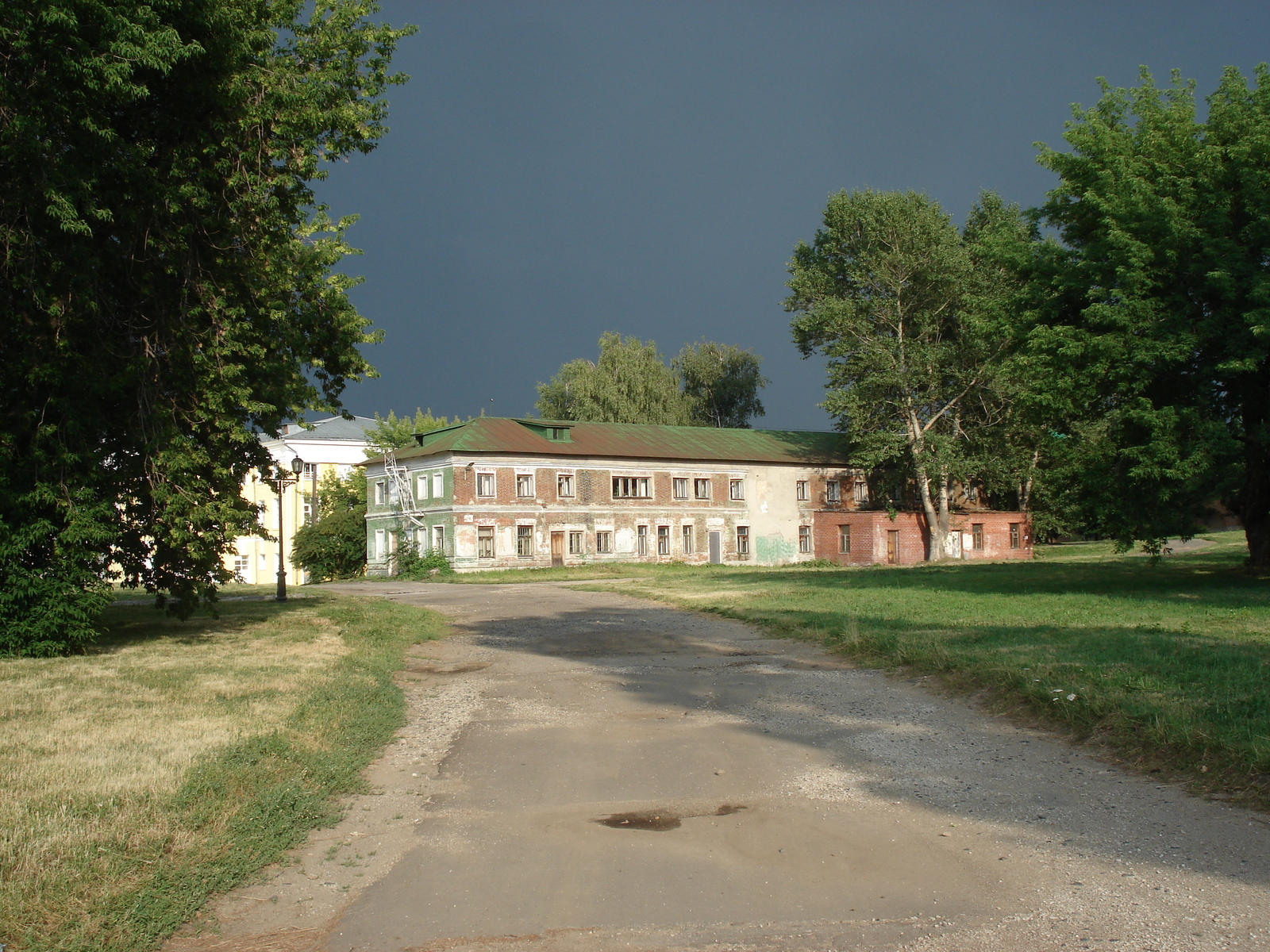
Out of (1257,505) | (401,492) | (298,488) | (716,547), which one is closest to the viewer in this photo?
(1257,505)

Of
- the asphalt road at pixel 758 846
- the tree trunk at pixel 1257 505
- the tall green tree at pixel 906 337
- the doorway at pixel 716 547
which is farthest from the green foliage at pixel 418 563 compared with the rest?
the asphalt road at pixel 758 846

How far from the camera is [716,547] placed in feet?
186

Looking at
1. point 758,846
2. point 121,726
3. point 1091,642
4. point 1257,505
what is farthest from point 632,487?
point 758,846

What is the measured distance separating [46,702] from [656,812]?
696 centimetres

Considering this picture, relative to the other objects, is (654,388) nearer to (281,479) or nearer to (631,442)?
(631,442)

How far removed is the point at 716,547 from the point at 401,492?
61.7 feet

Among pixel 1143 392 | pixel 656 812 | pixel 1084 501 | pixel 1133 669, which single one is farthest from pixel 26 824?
pixel 1143 392

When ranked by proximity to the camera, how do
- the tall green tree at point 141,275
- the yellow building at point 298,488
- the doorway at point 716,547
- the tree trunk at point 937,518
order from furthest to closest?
the yellow building at point 298,488 < the doorway at point 716,547 < the tree trunk at point 937,518 < the tall green tree at point 141,275

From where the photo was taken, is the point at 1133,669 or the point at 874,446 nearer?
the point at 1133,669

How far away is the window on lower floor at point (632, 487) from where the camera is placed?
176 ft

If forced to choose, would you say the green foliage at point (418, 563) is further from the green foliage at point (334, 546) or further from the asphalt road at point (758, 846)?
the asphalt road at point (758, 846)

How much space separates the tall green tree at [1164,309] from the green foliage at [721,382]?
52.9 metres

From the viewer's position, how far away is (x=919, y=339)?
5119 cm

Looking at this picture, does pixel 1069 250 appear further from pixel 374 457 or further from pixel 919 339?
pixel 374 457
